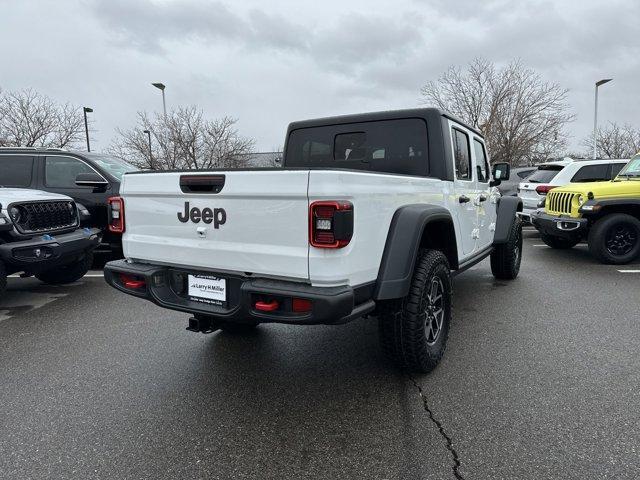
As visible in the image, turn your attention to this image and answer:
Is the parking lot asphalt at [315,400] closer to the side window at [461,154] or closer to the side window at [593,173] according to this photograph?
the side window at [461,154]

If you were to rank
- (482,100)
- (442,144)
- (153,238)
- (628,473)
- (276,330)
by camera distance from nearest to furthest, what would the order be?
(628,473), (153,238), (442,144), (276,330), (482,100)

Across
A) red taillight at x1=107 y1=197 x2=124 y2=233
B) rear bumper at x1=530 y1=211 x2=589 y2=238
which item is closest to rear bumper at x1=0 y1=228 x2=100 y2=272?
red taillight at x1=107 y1=197 x2=124 y2=233

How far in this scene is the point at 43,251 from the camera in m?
5.05

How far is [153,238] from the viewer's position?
3.04 metres

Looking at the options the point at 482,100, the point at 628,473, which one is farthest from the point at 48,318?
the point at 482,100

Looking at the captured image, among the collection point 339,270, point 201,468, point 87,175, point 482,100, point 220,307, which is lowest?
point 201,468

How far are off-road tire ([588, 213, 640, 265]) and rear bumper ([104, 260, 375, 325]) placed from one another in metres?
Result: 6.03

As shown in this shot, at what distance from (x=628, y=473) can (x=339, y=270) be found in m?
1.68

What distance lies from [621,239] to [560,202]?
1.06 m

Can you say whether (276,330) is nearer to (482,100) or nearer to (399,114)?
(399,114)

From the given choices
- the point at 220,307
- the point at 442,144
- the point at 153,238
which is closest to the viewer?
the point at 220,307

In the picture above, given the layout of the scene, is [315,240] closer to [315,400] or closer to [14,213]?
[315,400]

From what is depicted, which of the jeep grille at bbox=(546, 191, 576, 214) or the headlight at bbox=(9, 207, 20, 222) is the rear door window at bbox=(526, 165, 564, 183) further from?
the headlight at bbox=(9, 207, 20, 222)

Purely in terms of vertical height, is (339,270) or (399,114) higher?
(399,114)
